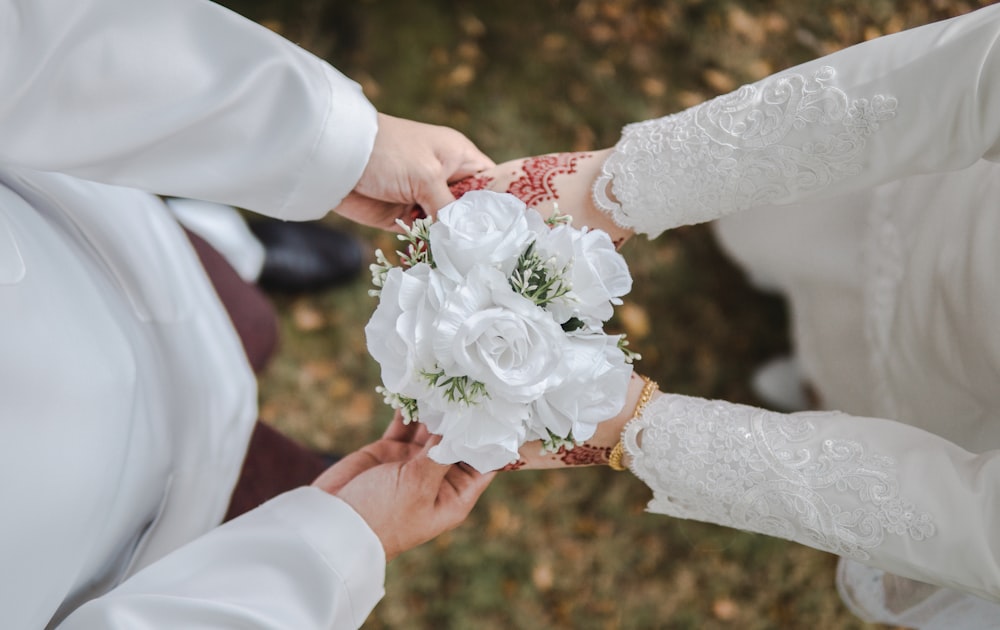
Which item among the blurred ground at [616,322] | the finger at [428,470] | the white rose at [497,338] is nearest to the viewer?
the white rose at [497,338]

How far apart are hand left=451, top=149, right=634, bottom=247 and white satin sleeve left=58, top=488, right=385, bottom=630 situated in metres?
0.57

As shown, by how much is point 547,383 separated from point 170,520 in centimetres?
76

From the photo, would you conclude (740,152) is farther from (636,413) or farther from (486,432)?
(486,432)

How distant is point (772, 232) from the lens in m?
1.77

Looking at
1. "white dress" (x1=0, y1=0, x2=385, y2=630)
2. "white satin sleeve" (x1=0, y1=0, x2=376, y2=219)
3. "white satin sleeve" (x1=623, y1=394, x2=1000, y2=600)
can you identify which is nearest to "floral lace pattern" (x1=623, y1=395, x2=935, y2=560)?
"white satin sleeve" (x1=623, y1=394, x2=1000, y2=600)

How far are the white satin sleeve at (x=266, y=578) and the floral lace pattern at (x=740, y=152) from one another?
2.13 feet

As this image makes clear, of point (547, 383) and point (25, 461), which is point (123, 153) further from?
point (547, 383)

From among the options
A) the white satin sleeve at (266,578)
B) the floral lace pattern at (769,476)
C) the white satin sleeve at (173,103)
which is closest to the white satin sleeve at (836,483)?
the floral lace pattern at (769,476)

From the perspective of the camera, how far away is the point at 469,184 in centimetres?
131

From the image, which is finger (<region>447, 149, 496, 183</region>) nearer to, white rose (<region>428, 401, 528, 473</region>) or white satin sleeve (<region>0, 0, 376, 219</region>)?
white satin sleeve (<region>0, 0, 376, 219</region>)

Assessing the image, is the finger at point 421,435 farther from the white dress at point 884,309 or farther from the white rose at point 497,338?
the white rose at point 497,338

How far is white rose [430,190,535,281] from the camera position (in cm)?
85

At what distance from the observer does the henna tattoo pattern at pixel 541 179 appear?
127 cm

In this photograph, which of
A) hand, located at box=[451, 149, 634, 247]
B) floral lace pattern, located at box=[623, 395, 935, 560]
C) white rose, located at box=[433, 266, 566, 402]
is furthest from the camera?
hand, located at box=[451, 149, 634, 247]
